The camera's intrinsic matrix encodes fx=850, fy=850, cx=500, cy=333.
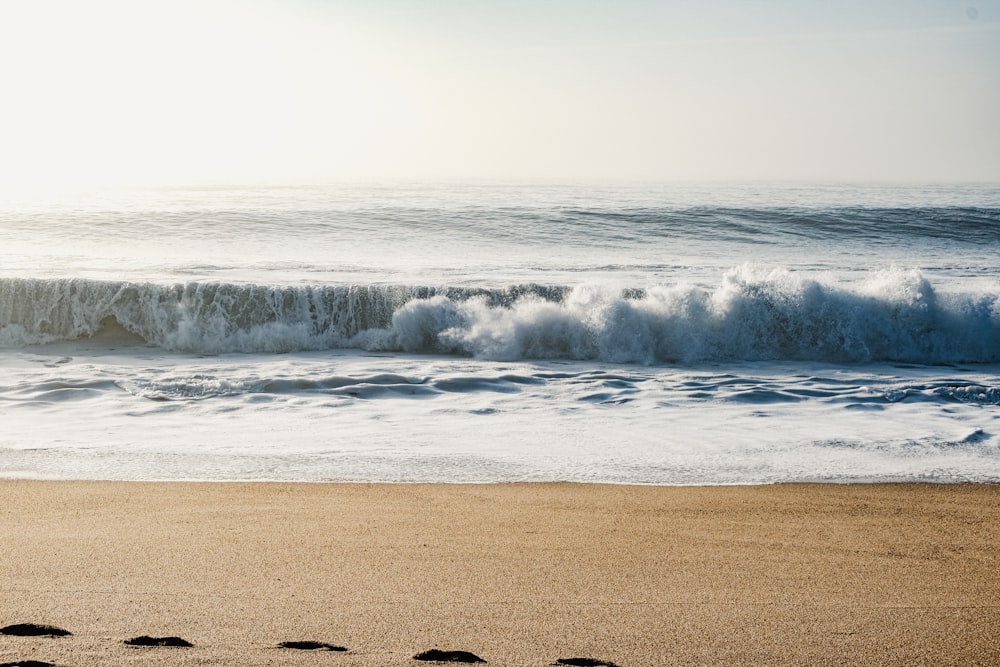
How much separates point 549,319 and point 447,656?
773 cm

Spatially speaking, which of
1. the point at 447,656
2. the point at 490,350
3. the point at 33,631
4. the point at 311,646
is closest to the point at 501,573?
the point at 447,656

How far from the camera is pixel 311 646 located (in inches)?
104

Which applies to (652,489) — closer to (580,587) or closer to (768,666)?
(580,587)

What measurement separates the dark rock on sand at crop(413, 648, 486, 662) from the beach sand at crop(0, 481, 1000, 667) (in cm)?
4

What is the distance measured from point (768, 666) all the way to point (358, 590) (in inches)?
57.2

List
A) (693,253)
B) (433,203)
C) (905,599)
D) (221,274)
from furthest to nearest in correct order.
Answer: (433,203), (693,253), (221,274), (905,599)

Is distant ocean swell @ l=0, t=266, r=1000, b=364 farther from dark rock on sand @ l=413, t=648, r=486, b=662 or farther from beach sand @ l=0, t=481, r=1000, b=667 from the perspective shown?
dark rock on sand @ l=413, t=648, r=486, b=662

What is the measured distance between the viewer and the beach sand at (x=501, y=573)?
271 cm

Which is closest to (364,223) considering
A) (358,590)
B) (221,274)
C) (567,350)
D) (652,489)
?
(221,274)

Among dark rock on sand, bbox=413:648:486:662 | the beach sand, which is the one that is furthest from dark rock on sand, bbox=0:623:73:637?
dark rock on sand, bbox=413:648:486:662

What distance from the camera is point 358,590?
314 cm

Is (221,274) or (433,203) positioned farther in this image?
(433,203)

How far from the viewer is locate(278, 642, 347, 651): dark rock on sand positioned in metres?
2.63

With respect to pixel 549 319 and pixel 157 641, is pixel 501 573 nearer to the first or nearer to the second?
pixel 157 641
